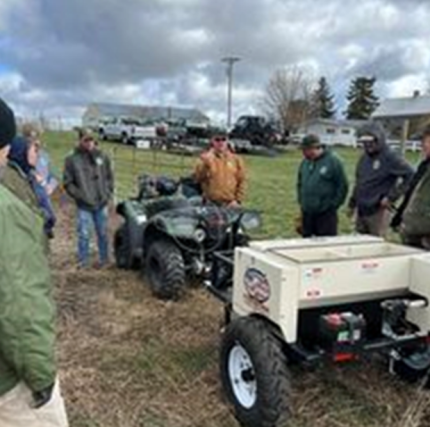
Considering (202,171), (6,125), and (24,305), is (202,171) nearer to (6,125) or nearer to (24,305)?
(6,125)

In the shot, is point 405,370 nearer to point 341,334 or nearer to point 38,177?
point 341,334

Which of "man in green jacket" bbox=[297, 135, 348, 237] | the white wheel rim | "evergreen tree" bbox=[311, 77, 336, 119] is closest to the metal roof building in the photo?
"evergreen tree" bbox=[311, 77, 336, 119]

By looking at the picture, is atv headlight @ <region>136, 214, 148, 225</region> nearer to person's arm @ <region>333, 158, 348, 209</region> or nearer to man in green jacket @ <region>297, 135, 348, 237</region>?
man in green jacket @ <region>297, 135, 348, 237</region>

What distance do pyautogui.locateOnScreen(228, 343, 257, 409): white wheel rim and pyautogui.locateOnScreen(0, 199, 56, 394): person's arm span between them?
1832mm

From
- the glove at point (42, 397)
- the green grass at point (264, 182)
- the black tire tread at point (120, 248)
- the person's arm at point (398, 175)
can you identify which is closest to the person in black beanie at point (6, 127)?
the glove at point (42, 397)

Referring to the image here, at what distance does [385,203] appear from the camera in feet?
21.0

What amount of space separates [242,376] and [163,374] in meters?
0.87

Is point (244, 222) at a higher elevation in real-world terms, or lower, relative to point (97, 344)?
higher

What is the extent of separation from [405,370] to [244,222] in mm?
2491

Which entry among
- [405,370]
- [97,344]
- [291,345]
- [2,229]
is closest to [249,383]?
[291,345]

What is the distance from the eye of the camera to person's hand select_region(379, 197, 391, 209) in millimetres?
6371

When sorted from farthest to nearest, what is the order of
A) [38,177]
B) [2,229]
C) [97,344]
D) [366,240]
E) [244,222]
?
[244,222], [38,177], [97,344], [366,240], [2,229]

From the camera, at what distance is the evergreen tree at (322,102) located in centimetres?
7803

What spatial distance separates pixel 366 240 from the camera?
14.8ft
